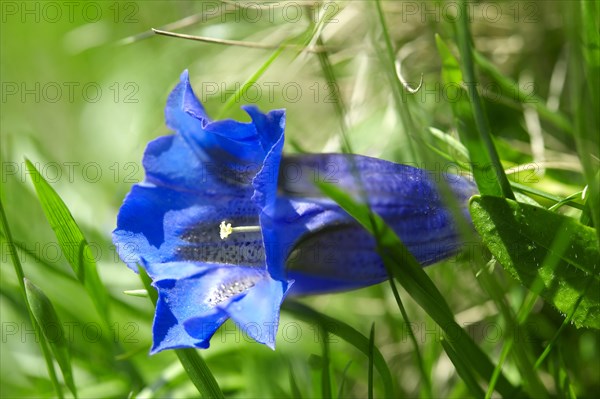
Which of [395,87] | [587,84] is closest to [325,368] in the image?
[395,87]

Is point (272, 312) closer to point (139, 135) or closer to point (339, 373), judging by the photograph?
point (339, 373)

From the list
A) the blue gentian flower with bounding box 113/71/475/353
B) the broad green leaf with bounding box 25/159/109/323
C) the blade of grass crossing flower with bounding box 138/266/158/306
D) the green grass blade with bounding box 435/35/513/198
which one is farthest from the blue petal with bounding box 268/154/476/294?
the broad green leaf with bounding box 25/159/109/323

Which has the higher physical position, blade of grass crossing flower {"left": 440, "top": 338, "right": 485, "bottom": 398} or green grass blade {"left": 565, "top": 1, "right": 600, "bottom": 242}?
green grass blade {"left": 565, "top": 1, "right": 600, "bottom": 242}

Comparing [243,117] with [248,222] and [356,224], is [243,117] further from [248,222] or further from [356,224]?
[356,224]

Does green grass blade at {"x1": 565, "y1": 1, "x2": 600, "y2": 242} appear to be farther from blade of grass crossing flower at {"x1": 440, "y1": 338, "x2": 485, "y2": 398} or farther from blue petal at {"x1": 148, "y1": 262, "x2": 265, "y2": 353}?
blue petal at {"x1": 148, "y1": 262, "x2": 265, "y2": 353}

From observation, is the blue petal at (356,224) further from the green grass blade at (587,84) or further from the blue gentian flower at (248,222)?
the green grass blade at (587,84)

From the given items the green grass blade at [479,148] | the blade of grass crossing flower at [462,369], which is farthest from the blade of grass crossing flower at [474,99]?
the blade of grass crossing flower at [462,369]
